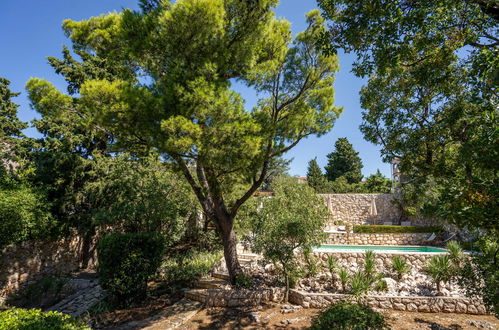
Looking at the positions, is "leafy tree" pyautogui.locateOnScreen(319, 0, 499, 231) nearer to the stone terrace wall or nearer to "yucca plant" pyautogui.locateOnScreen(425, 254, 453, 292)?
"yucca plant" pyautogui.locateOnScreen(425, 254, 453, 292)

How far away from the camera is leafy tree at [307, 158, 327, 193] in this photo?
1130 inches

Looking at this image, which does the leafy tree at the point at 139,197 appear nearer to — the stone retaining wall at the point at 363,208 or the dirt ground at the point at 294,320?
the dirt ground at the point at 294,320

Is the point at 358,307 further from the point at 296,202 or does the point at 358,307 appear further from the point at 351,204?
the point at 351,204

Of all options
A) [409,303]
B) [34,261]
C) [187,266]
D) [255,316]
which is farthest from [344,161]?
[34,261]

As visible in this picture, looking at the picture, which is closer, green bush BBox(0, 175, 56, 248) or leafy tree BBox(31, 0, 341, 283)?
leafy tree BBox(31, 0, 341, 283)

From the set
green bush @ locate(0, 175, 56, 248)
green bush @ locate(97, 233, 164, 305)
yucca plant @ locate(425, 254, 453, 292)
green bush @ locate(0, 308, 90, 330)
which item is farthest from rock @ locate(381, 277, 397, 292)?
green bush @ locate(0, 175, 56, 248)

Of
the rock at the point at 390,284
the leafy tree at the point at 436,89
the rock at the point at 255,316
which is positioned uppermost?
the leafy tree at the point at 436,89

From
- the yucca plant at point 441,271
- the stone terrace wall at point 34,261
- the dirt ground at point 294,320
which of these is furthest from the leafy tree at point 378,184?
the stone terrace wall at point 34,261

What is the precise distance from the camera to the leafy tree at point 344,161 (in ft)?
116

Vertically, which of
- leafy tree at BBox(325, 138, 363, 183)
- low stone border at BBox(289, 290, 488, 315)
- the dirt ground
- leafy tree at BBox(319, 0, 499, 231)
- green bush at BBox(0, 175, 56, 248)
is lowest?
the dirt ground

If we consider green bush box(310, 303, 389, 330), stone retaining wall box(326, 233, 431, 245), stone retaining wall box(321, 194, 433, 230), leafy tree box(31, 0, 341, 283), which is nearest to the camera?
green bush box(310, 303, 389, 330)

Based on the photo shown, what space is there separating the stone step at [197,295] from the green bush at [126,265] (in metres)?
1.27

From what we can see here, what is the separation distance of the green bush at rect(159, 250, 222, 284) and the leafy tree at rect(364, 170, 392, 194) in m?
20.3

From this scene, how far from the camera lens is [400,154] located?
6.63 metres
